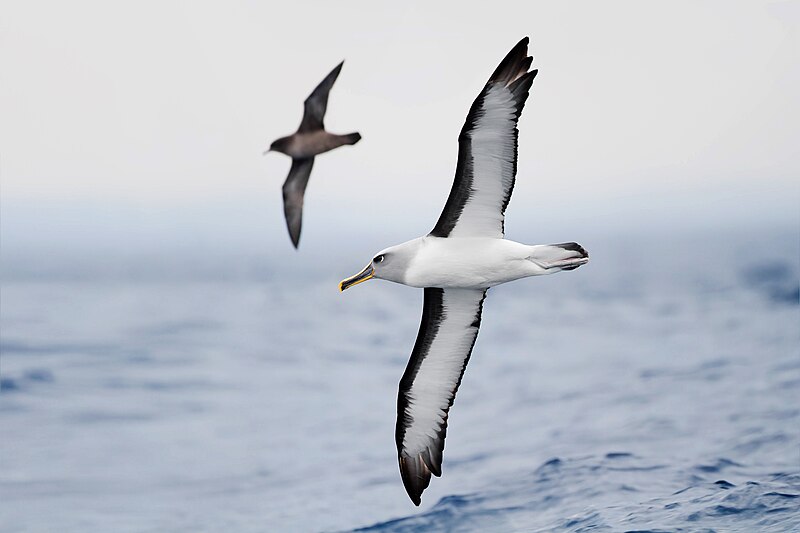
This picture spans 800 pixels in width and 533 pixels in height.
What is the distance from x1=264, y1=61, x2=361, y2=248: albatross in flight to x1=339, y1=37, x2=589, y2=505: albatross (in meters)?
2.81

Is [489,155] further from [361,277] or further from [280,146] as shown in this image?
[280,146]

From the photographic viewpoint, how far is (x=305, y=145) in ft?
45.8

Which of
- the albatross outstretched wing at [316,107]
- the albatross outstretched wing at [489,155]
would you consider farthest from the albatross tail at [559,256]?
the albatross outstretched wing at [316,107]

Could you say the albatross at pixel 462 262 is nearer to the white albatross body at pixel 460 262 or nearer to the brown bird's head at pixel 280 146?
the white albatross body at pixel 460 262

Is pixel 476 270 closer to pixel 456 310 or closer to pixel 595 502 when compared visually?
pixel 456 310

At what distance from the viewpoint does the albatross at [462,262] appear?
955 cm

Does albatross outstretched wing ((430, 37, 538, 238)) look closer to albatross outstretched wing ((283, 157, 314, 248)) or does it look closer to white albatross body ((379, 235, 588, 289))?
white albatross body ((379, 235, 588, 289))

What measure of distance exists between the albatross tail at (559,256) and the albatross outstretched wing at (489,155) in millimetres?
592

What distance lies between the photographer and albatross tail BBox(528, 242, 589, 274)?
375 inches

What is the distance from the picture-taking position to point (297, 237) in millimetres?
14672

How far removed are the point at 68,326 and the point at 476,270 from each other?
5954 centimetres

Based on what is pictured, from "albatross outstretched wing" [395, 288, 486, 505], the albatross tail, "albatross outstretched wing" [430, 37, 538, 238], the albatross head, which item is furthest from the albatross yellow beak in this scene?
the albatross tail

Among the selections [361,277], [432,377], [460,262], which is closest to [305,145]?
Result: [432,377]

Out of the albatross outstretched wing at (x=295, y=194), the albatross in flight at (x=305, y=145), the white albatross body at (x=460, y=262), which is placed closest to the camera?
the white albatross body at (x=460, y=262)
